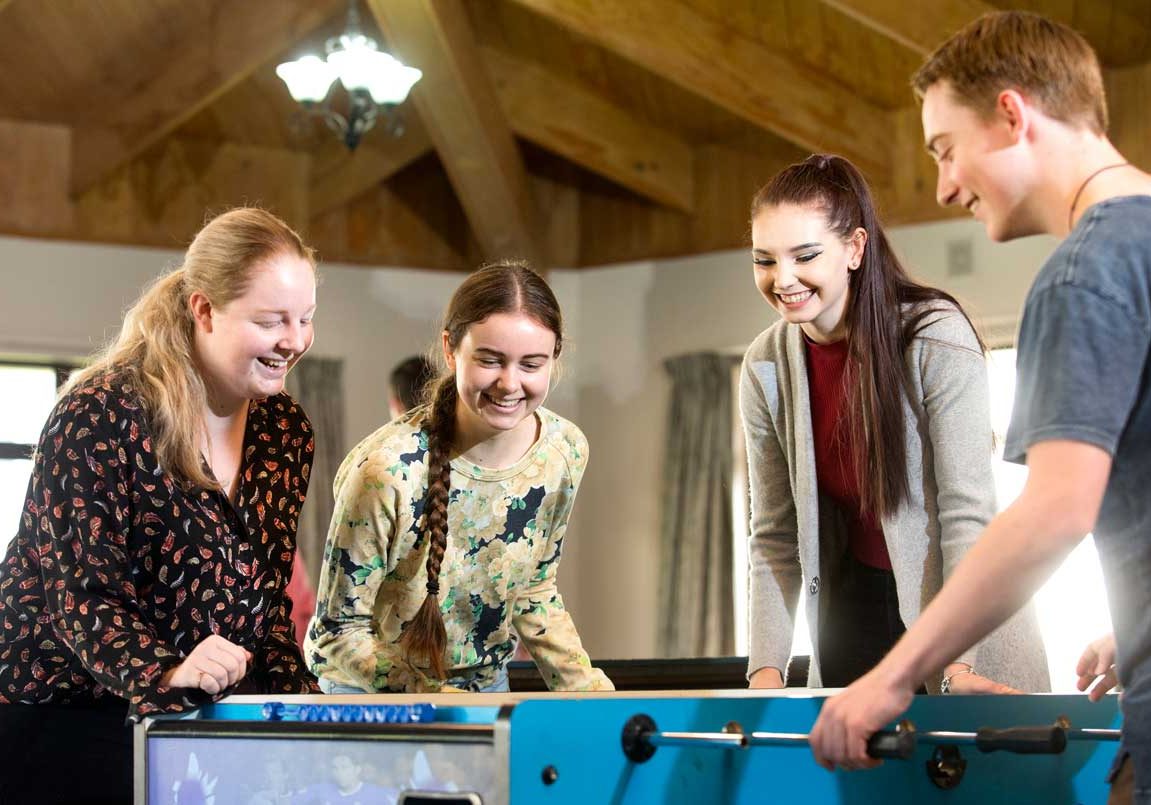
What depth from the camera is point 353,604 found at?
2586mm

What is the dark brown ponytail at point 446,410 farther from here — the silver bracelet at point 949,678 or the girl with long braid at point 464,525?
the silver bracelet at point 949,678

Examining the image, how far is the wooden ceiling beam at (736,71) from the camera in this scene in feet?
21.4

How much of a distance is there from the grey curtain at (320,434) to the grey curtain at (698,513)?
1744 mm

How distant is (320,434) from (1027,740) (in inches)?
252

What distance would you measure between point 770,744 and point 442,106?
5710 mm

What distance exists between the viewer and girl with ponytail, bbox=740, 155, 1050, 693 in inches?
94.3

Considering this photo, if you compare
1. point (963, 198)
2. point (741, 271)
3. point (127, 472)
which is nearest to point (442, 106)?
point (741, 271)

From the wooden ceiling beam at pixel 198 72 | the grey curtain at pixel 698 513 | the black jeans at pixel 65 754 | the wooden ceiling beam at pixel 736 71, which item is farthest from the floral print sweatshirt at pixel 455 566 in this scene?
the grey curtain at pixel 698 513

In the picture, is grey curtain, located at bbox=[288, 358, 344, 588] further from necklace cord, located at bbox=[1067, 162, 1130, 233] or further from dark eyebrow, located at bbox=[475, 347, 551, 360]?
necklace cord, located at bbox=[1067, 162, 1130, 233]

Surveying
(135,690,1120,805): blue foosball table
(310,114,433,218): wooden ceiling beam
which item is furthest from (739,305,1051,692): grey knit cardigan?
(310,114,433,218): wooden ceiling beam

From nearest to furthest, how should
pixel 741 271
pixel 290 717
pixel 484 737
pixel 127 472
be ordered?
pixel 484 737, pixel 290 717, pixel 127 472, pixel 741 271

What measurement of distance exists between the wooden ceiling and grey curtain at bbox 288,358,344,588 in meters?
0.82

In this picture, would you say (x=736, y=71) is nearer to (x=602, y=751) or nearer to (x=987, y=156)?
(x=987, y=156)

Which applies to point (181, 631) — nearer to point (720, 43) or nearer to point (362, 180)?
point (720, 43)
